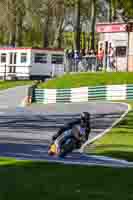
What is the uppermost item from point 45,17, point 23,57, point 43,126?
point 45,17

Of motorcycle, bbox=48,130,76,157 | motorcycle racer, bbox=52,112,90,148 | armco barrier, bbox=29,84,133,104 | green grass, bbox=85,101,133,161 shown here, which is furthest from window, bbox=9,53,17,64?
motorcycle, bbox=48,130,76,157

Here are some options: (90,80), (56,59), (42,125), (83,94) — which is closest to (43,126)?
(42,125)

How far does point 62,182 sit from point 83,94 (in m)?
26.5

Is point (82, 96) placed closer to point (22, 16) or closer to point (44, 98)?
point (44, 98)

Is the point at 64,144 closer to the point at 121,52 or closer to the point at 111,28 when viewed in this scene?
the point at 121,52

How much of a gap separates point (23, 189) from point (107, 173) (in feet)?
8.62

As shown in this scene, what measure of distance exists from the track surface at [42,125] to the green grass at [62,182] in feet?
4.21

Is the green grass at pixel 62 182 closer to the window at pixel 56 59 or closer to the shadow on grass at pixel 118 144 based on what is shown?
the shadow on grass at pixel 118 144

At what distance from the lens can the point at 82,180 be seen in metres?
9.81

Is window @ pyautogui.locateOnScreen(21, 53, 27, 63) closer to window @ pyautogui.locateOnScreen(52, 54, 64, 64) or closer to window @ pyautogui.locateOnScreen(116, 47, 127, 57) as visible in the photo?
window @ pyautogui.locateOnScreen(52, 54, 64, 64)

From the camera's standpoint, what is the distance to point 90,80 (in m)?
37.8

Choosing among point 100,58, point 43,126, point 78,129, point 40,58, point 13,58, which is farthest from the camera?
point 13,58

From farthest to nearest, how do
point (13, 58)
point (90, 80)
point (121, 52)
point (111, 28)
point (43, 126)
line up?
point (13, 58) < point (111, 28) < point (121, 52) < point (90, 80) < point (43, 126)

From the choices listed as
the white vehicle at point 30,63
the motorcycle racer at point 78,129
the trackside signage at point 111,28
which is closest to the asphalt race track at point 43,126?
the motorcycle racer at point 78,129
